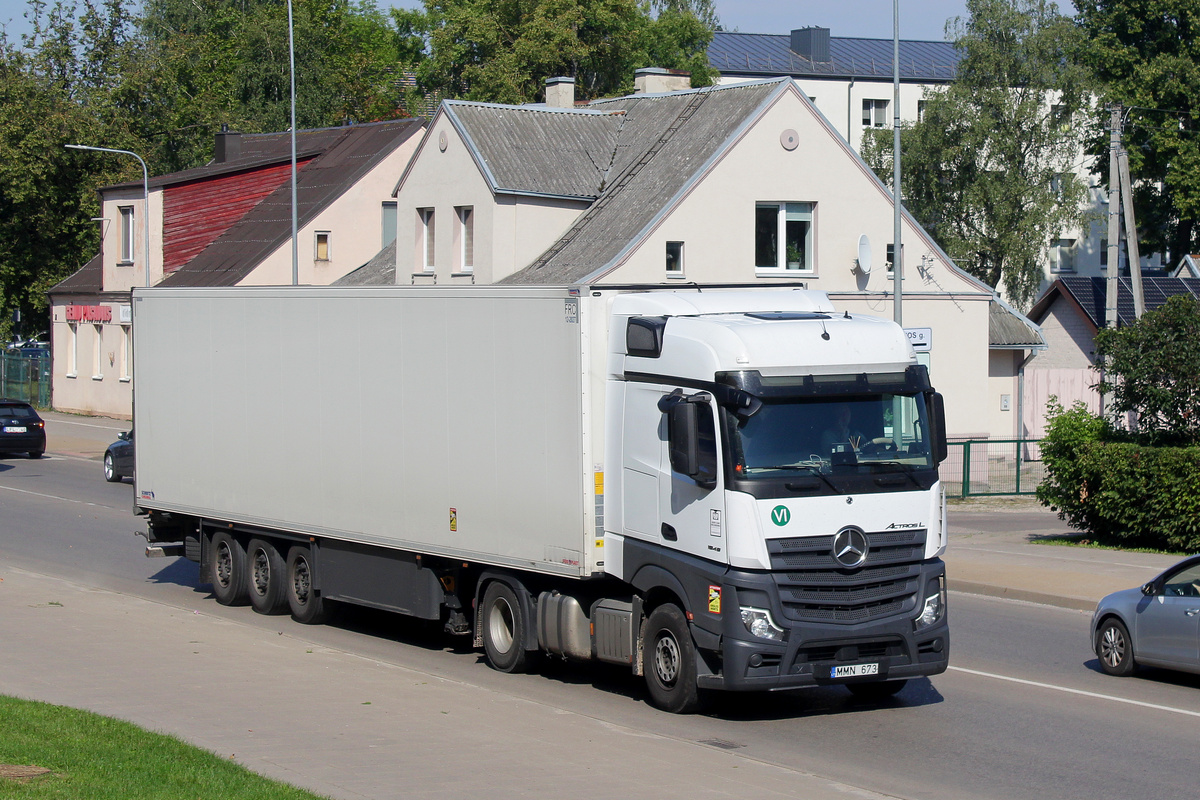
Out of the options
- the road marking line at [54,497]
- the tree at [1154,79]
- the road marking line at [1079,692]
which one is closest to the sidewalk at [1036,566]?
the road marking line at [1079,692]

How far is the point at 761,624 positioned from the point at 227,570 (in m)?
8.44

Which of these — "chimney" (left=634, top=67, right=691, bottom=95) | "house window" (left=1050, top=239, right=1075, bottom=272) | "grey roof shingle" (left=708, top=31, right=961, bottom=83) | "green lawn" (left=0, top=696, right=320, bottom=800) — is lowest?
"green lawn" (left=0, top=696, right=320, bottom=800)

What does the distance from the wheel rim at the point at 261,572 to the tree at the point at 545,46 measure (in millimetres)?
41439

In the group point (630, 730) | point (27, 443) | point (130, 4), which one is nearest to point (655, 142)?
point (27, 443)

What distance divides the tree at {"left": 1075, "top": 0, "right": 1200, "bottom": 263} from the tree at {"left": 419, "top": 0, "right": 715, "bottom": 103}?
17.2 metres

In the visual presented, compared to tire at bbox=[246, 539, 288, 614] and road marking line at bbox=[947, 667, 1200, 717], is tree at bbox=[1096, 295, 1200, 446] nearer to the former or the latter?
road marking line at bbox=[947, 667, 1200, 717]

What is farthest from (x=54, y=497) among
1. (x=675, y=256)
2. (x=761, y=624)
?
(x=761, y=624)

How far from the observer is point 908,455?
10625 mm

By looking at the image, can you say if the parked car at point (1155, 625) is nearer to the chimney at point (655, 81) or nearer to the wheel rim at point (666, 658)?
the wheel rim at point (666, 658)

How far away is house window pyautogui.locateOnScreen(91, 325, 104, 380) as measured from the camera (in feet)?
164

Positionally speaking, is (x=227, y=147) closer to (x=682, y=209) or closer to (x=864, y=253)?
(x=682, y=209)

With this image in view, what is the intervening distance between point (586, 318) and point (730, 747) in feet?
11.8

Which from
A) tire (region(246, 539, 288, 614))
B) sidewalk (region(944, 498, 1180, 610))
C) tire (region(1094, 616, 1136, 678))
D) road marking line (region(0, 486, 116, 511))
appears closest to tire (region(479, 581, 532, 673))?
tire (region(246, 539, 288, 614))

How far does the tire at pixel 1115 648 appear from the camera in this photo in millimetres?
12477
